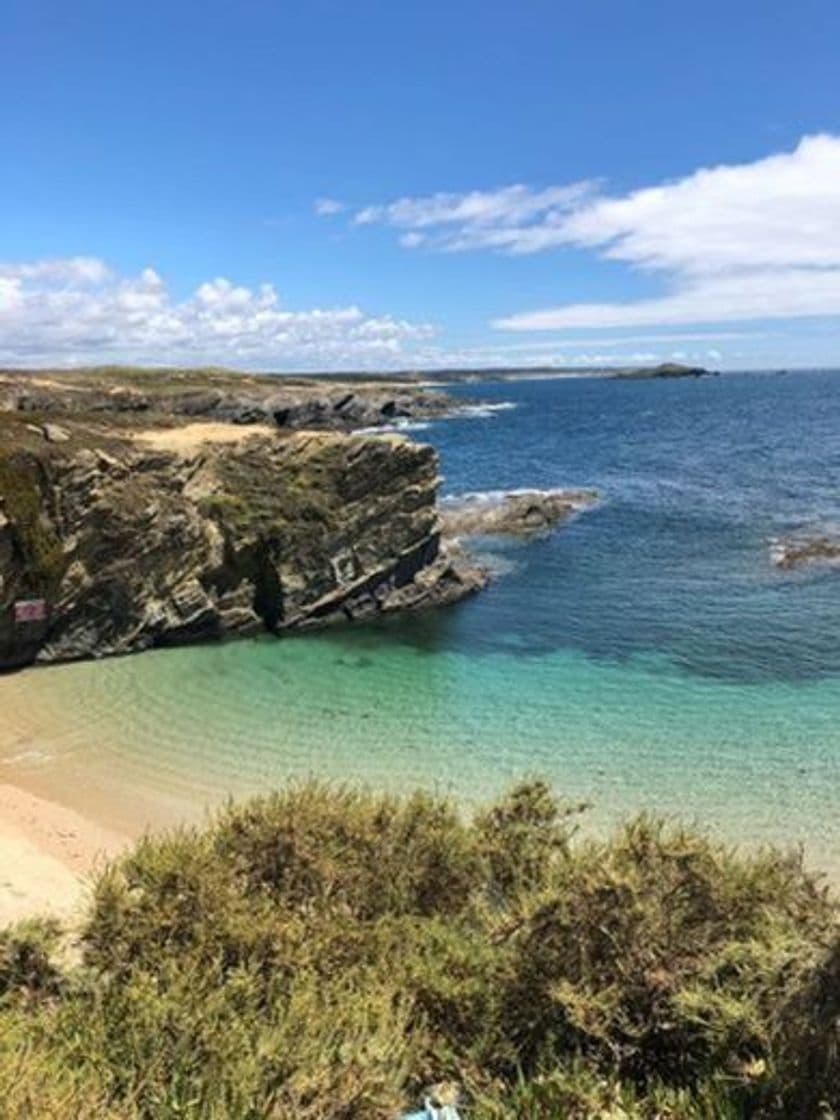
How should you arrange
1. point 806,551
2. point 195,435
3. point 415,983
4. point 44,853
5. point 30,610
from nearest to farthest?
point 415,983 → point 44,853 → point 30,610 → point 195,435 → point 806,551

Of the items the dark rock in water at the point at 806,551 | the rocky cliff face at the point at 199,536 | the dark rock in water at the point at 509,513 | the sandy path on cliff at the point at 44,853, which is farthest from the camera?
the dark rock in water at the point at 509,513

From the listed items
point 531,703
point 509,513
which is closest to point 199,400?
point 509,513

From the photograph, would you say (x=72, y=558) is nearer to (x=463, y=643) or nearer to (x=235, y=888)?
(x=463, y=643)

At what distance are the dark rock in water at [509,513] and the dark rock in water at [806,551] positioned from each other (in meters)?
12.1

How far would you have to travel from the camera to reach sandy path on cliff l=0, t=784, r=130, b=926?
1574 centimetres

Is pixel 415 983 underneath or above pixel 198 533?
underneath

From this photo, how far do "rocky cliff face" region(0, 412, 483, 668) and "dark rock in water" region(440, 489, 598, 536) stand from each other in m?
11.7

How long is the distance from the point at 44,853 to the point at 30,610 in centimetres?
1203

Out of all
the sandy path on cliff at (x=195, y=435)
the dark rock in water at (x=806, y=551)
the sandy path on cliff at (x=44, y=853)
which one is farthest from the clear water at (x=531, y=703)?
the sandy path on cliff at (x=195, y=435)

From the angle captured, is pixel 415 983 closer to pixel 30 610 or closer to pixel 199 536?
pixel 30 610

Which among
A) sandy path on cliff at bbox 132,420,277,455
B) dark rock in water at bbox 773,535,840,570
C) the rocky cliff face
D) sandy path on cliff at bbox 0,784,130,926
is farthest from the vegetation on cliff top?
dark rock in water at bbox 773,535,840,570

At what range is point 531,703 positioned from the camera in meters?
25.4

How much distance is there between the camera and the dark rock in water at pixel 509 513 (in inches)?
2035

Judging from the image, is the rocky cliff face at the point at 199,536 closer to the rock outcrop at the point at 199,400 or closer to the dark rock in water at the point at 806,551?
the dark rock in water at the point at 806,551
